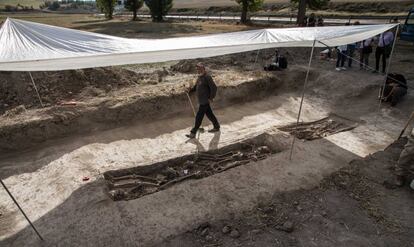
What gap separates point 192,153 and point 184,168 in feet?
1.74

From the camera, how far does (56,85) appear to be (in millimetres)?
9414

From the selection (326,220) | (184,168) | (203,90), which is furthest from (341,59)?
(326,220)

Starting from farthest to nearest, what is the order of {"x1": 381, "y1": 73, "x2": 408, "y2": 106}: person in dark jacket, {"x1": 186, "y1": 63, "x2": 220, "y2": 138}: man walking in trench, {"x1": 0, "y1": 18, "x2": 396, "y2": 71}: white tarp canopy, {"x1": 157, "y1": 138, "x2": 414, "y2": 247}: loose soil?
{"x1": 381, "y1": 73, "x2": 408, "y2": 106}: person in dark jacket
{"x1": 186, "y1": 63, "x2": 220, "y2": 138}: man walking in trench
{"x1": 0, "y1": 18, "x2": 396, "y2": 71}: white tarp canopy
{"x1": 157, "y1": 138, "x2": 414, "y2": 247}: loose soil

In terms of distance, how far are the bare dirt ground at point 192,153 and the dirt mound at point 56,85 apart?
4cm

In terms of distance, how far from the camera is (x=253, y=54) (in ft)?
49.5

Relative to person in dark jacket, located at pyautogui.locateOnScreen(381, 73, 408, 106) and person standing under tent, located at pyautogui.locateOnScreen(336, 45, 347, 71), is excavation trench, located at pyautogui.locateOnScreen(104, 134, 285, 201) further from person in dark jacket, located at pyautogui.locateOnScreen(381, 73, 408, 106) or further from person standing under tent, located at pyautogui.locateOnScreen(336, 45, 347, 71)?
person standing under tent, located at pyautogui.locateOnScreen(336, 45, 347, 71)

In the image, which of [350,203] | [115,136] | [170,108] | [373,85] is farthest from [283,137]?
[373,85]

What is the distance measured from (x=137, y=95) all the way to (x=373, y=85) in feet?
27.5

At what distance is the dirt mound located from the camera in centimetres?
883

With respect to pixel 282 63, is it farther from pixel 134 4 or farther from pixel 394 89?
pixel 134 4

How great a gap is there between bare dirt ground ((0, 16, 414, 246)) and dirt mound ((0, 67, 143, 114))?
0.04 m

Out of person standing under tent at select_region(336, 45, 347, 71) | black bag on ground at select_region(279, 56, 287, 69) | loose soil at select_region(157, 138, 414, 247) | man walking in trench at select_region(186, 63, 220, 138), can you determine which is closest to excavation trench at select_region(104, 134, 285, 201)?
man walking in trench at select_region(186, 63, 220, 138)

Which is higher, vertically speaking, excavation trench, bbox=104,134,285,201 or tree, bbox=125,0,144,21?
tree, bbox=125,0,144,21

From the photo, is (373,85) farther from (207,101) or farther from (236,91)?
(207,101)
